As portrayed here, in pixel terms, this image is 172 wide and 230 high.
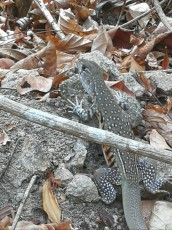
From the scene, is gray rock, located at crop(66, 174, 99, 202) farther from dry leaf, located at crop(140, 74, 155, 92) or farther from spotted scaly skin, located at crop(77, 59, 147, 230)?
dry leaf, located at crop(140, 74, 155, 92)

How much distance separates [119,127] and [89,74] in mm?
597

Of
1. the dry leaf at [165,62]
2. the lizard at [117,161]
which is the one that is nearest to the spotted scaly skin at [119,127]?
the lizard at [117,161]

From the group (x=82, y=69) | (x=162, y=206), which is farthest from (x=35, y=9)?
(x=162, y=206)

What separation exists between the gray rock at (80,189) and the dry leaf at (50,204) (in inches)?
5.2

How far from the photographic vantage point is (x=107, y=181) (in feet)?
14.6

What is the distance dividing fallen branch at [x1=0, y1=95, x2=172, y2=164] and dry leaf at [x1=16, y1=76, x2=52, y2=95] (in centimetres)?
150

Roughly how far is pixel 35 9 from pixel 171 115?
2513mm

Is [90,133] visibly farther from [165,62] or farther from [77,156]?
[165,62]

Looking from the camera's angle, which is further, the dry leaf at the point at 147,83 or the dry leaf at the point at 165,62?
the dry leaf at the point at 165,62

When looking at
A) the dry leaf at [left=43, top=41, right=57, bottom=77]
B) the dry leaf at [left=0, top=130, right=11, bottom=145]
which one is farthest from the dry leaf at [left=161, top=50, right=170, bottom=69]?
the dry leaf at [left=0, top=130, right=11, bottom=145]

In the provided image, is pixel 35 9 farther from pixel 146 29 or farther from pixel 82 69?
pixel 82 69

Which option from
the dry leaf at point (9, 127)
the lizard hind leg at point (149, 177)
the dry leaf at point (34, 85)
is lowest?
the lizard hind leg at point (149, 177)

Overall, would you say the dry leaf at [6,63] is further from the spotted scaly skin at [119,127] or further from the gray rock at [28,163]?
the gray rock at [28,163]

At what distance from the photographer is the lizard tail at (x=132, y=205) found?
4.00 meters
